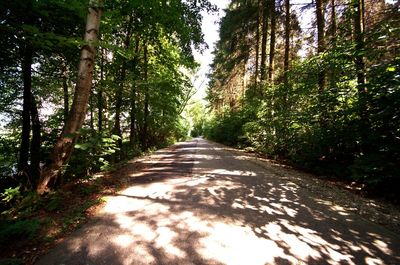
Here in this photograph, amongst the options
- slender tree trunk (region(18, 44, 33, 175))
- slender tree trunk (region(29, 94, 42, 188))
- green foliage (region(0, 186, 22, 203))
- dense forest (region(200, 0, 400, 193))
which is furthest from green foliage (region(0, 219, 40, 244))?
dense forest (region(200, 0, 400, 193))

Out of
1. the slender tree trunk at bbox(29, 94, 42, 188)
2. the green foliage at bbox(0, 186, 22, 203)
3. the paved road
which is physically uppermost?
the slender tree trunk at bbox(29, 94, 42, 188)

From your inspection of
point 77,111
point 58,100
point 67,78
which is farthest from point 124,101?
point 77,111

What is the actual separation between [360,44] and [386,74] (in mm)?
1190

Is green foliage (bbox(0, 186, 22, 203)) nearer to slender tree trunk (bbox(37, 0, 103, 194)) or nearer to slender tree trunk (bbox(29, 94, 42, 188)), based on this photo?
slender tree trunk (bbox(37, 0, 103, 194))

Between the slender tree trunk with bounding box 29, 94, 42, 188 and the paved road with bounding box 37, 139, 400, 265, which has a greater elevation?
the slender tree trunk with bounding box 29, 94, 42, 188

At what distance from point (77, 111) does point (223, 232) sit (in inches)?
147

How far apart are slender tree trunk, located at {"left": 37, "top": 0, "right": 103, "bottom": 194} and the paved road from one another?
1296 millimetres

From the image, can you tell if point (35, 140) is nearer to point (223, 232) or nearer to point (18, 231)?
point (18, 231)

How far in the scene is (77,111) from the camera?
499 cm

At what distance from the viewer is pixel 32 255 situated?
2.99m

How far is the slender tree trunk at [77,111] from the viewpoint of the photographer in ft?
15.8

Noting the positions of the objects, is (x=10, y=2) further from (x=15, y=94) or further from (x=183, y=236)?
(x=183, y=236)

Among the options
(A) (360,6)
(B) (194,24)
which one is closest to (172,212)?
(A) (360,6)

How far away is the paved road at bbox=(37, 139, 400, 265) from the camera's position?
9.86 feet
